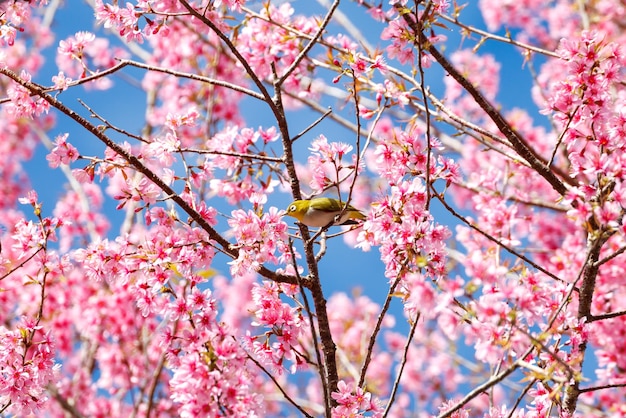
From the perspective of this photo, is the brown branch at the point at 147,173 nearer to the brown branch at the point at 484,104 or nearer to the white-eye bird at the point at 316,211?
the white-eye bird at the point at 316,211

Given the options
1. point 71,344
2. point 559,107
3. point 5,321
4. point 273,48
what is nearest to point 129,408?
point 71,344

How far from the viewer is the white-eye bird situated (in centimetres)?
343

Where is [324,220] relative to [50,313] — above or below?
below

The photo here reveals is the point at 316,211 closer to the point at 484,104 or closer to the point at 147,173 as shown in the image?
the point at 147,173

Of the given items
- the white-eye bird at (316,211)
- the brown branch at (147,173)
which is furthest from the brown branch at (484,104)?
the brown branch at (147,173)

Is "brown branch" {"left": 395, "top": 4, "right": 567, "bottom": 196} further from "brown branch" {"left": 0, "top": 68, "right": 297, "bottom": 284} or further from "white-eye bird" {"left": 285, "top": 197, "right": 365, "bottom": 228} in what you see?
"brown branch" {"left": 0, "top": 68, "right": 297, "bottom": 284}

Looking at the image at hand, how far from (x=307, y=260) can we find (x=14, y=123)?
10.1 metres

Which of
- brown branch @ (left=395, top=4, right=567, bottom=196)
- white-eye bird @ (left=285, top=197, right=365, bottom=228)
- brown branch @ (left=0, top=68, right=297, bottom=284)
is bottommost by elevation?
brown branch @ (left=0, top=68, right=297, bottom=284)

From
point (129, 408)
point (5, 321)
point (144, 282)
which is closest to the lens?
point (144, 282)

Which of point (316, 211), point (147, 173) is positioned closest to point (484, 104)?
point (316, 211)

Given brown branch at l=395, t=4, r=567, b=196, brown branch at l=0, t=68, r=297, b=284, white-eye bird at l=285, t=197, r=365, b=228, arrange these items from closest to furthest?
1. brown branch at l=0, t=68, r=297, b=284
2. white-eye bird at l=285, t=197, r=365, b=228
3. brown branch at l=395, t=4, r=567, b=196

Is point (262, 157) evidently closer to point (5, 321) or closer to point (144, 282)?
point (144, 282)

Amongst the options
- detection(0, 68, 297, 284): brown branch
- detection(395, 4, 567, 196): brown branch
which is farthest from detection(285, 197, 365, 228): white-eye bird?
detection(395, 4, 567, 196): brown branch

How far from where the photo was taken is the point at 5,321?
6.43 m
